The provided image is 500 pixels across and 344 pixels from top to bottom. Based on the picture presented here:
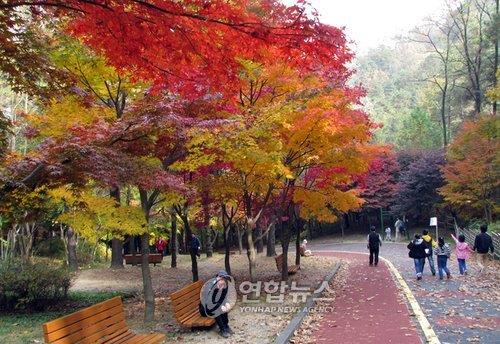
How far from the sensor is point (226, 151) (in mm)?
9594

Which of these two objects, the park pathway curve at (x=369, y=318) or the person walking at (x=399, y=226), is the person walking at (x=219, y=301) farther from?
the person walking at (x=399, y=226)

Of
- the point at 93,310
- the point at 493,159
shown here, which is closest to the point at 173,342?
the point at 93,310

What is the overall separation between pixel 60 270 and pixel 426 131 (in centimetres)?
4538

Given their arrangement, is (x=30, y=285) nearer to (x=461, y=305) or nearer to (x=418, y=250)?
(x=461, y=305)

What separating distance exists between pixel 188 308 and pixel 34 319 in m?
4.86

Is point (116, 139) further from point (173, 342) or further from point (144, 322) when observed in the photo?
point (144, 322)

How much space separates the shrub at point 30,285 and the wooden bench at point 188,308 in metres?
5.05

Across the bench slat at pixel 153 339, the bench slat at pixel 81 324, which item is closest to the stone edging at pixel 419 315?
the bench slat at pixel 153 339

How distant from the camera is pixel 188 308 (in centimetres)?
820

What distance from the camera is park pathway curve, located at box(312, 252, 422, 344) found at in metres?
6.88

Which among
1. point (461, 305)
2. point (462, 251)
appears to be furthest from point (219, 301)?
point (462, 251)

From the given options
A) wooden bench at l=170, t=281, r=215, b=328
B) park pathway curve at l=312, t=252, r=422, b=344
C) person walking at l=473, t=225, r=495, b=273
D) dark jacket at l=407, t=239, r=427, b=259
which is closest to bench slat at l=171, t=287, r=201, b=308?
wooden bench at l=170, t=281, r=215, b=328

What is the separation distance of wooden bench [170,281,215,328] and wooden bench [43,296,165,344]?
1.15 metres

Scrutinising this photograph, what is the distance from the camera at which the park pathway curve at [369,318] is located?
688 cm
